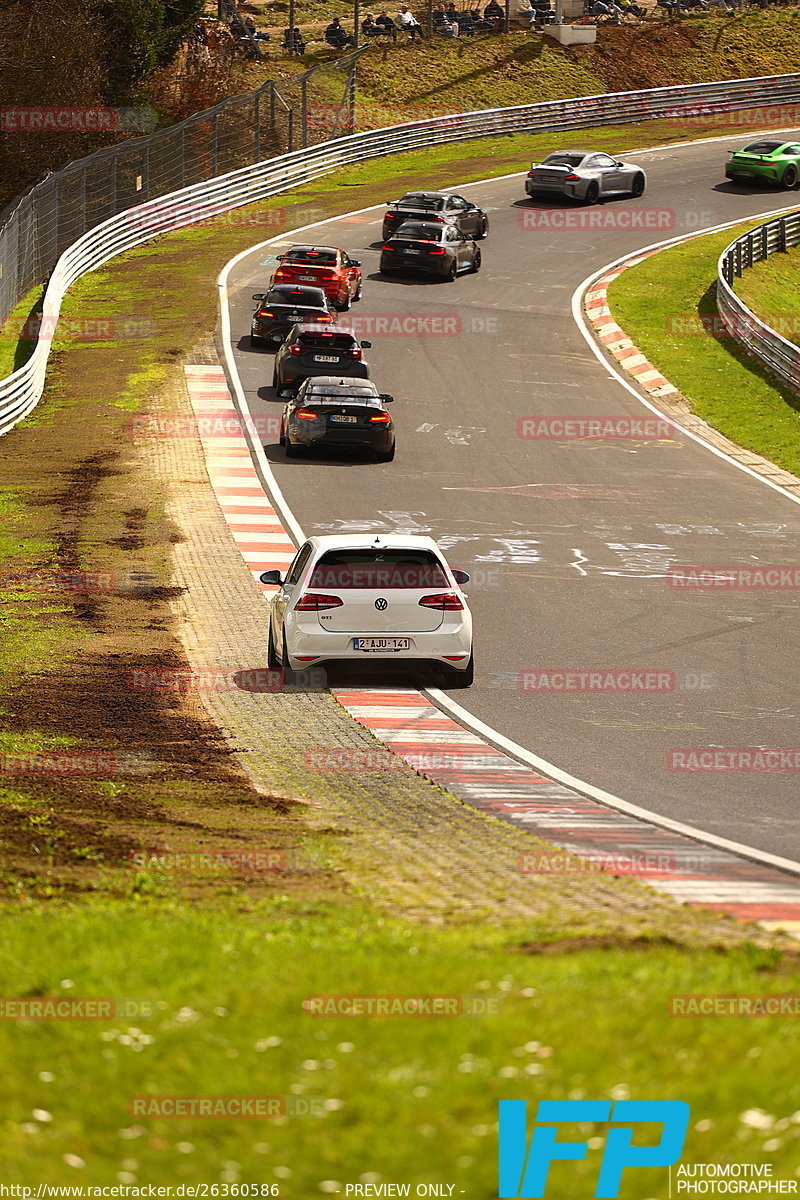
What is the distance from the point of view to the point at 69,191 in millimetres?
44219

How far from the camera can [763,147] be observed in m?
55.6

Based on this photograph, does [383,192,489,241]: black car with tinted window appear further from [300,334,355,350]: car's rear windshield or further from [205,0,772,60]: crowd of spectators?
[205,0,772,60]: crowd of spectators

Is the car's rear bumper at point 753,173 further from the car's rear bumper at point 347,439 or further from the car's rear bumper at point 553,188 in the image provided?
the car's rear bumper at point 347,439

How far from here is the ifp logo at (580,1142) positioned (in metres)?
4.65
